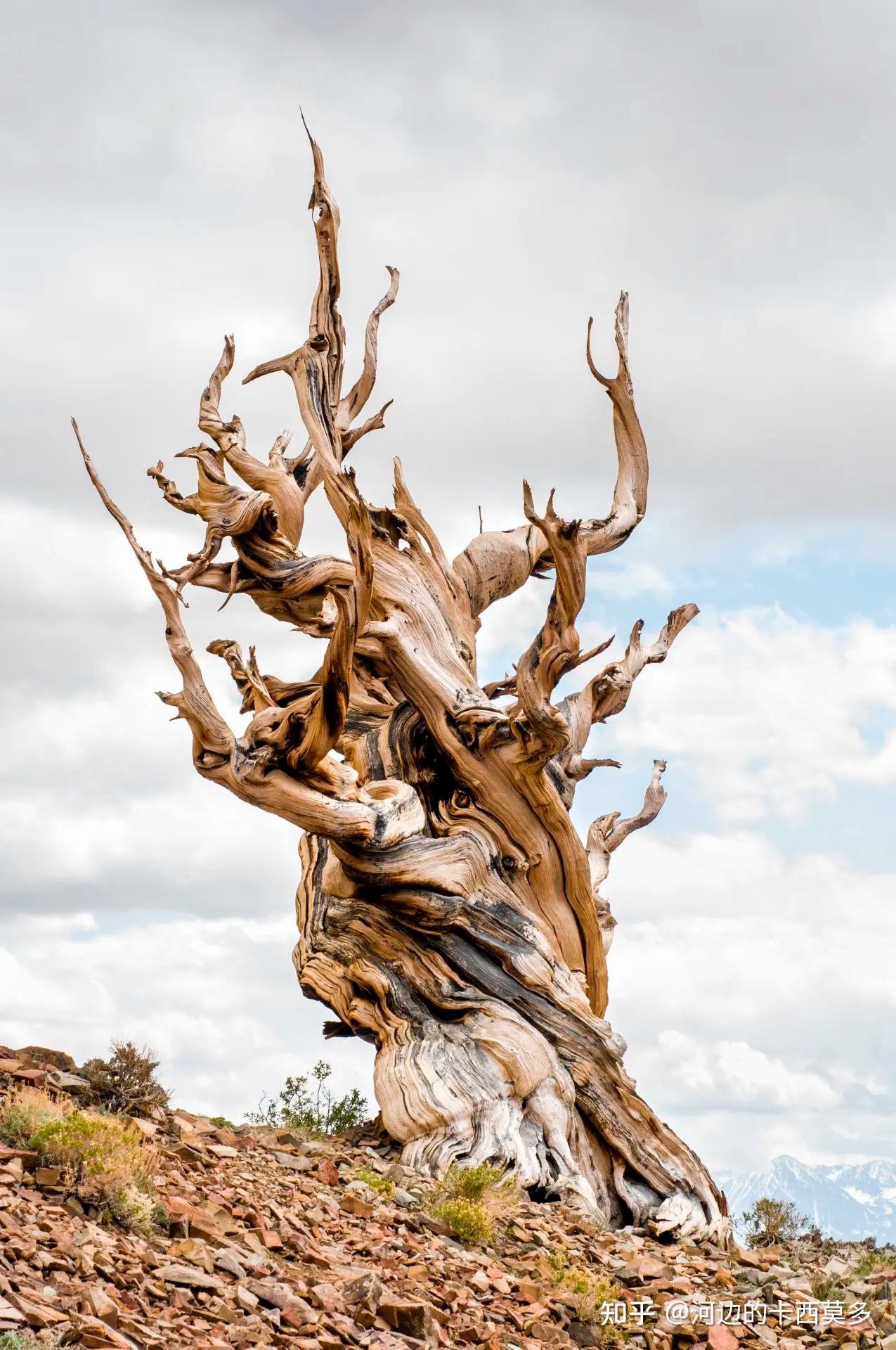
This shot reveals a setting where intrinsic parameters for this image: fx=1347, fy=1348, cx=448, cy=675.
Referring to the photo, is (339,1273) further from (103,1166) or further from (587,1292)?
(587,1292)

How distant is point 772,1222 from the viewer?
530 inches

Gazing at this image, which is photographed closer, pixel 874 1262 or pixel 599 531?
pixel 874 1262

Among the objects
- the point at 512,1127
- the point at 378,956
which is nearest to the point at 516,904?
the point at 378,956

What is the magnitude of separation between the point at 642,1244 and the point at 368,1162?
2219 mm

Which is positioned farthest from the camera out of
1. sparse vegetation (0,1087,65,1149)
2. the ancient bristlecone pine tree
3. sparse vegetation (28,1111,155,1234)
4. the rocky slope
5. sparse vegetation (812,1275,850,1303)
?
the ancient bristlecone pine tree

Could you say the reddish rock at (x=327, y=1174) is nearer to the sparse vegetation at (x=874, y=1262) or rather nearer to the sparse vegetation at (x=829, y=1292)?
the sparse vegetation at (x=829, y=1292)

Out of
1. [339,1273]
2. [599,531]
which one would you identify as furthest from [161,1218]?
[599,531]

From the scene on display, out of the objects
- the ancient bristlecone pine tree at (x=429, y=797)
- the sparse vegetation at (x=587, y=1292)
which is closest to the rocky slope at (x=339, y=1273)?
the sparse vegetation at (x=587, y=1292)

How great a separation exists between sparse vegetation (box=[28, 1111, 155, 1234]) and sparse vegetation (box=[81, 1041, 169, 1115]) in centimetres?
206

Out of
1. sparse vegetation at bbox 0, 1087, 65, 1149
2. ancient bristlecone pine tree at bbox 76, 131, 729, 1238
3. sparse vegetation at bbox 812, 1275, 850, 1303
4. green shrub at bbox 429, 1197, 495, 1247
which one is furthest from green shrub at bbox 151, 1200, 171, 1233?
sparse vegetation at bbox 812, 1275, 850, 1303

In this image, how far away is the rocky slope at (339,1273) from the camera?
6.00 meters

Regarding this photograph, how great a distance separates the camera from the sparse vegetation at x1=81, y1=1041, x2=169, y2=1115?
31.4 feet

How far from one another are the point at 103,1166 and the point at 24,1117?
2.54 ft

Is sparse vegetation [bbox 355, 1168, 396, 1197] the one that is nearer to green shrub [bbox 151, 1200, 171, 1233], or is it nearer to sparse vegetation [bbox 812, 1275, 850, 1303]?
green shrub [bbox 151, 1200, 171, 1233]
